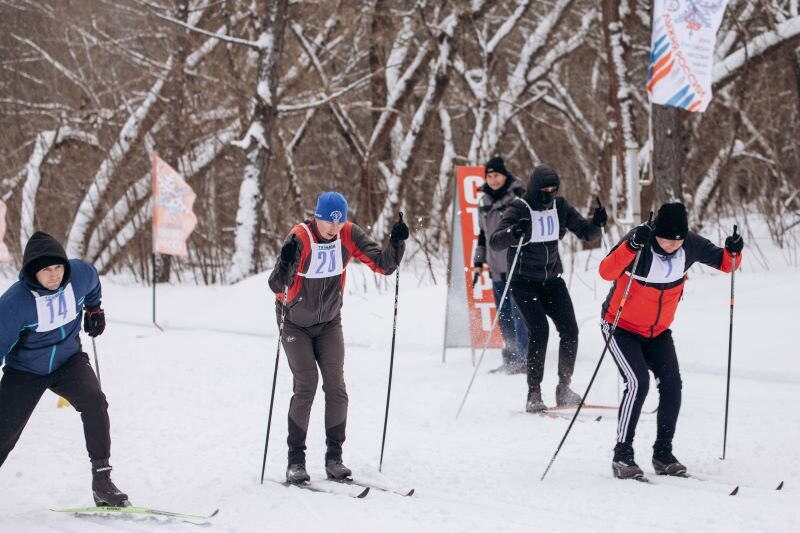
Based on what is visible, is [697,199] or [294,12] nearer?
[697,199]

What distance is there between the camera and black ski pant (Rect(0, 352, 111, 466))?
5004mm

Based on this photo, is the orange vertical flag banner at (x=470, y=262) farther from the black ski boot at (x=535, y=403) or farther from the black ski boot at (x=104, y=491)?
the black ski boot at (x=104, y=491)

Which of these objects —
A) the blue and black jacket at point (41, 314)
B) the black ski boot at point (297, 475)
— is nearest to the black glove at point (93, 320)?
the blue and black jacket at point (41, 314)

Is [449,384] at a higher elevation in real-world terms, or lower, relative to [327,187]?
lower

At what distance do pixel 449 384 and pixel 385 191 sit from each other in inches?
382

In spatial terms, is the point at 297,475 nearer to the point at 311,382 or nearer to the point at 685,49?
the point at 311,382

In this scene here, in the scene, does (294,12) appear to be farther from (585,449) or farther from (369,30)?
(585,449)

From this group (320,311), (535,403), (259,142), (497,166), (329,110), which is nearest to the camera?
(320,311)

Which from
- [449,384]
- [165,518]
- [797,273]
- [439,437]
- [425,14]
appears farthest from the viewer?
[425,14]

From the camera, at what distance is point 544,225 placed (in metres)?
7.25

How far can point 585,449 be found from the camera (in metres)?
6.18

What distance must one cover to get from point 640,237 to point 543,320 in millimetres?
2190

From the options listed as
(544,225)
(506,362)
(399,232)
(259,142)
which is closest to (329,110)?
(259,142)

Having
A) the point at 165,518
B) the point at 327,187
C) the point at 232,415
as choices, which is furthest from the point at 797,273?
the point at 327,187
